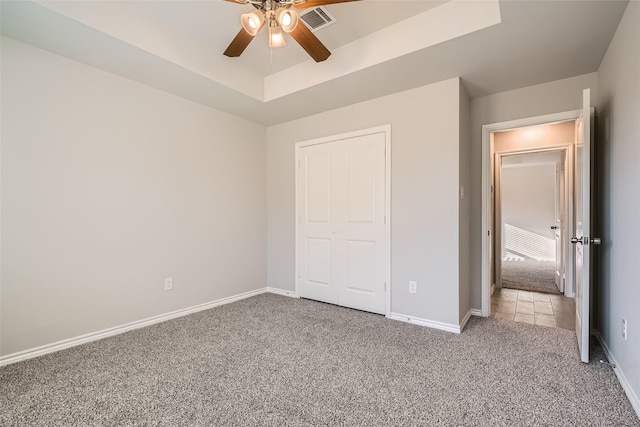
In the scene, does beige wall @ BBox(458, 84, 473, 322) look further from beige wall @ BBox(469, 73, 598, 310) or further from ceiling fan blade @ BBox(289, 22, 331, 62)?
ceiling fan blade @ BBox(289, 22, 331, 62)

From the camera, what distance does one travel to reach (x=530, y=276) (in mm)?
5281

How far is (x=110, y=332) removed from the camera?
2.60 meters

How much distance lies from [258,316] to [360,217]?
5.02ft

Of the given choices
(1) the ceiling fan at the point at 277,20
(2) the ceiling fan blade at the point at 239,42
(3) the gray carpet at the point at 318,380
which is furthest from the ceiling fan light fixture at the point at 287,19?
(3) the gray carpet at the point at 318,380

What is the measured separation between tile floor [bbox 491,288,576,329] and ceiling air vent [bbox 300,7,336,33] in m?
3.23

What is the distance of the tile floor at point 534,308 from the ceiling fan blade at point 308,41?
3.05 metres

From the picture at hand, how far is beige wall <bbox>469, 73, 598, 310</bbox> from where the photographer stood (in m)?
2.66

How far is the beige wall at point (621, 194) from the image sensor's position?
1635 mm

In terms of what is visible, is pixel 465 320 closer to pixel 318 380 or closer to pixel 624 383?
pixel 624 383

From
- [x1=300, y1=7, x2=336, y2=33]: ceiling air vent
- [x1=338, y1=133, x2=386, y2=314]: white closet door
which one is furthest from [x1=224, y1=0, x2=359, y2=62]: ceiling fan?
[x1=338, y1=133, x2=386, y2=314]: white closet door

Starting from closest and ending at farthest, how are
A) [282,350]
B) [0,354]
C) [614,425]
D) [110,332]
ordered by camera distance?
1. [614,425]
2. [0,354]
3. [282,350]
4. [110,332]

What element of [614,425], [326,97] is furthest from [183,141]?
[614,425]

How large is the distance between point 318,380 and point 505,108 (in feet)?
10.0

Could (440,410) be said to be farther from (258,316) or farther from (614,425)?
(258,316)
